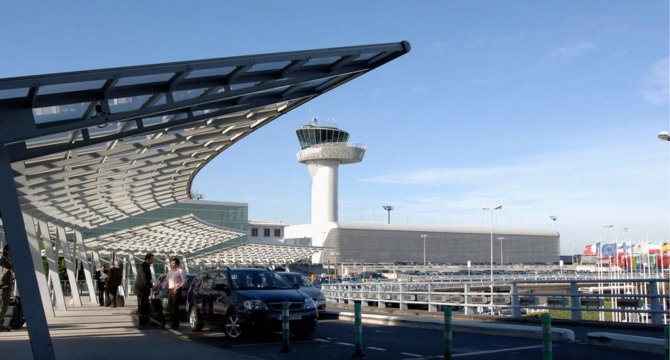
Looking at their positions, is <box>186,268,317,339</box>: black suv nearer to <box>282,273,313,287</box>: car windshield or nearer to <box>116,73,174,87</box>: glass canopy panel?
<box>116,73,174,87</box>: glass canopy panel

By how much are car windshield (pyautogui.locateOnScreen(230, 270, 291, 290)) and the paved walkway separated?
1680 millimetres

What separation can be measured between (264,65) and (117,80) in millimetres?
2468

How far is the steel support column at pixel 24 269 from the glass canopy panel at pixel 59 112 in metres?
0.71

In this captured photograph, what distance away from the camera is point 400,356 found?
40.3ft

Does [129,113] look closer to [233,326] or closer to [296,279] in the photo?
[233,326]

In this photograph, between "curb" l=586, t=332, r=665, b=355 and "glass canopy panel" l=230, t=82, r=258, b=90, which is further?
"curb" l=586, t=332, r=665, b=355

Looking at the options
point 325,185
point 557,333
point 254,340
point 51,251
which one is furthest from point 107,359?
point 325,185

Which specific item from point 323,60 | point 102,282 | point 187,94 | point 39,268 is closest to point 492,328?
point 323,60

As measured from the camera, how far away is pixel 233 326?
14.9 m

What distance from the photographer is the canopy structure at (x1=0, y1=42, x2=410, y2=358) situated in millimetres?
9922

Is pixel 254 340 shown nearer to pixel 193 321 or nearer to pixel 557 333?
pixel 193 321

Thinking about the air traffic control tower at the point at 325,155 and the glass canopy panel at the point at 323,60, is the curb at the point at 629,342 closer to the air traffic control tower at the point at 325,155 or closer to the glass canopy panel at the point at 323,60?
the glass canopy panel at the point at 323,60

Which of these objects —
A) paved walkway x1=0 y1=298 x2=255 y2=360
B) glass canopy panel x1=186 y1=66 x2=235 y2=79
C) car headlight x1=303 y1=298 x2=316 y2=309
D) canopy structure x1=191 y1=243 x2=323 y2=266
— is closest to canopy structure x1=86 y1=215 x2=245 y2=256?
canopy structure x1=191 y1=243 x2=323 y2=266

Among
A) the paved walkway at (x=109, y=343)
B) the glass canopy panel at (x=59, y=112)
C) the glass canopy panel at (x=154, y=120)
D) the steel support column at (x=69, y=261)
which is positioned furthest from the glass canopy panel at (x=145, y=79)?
the steel support column at (x=69, y=261)
